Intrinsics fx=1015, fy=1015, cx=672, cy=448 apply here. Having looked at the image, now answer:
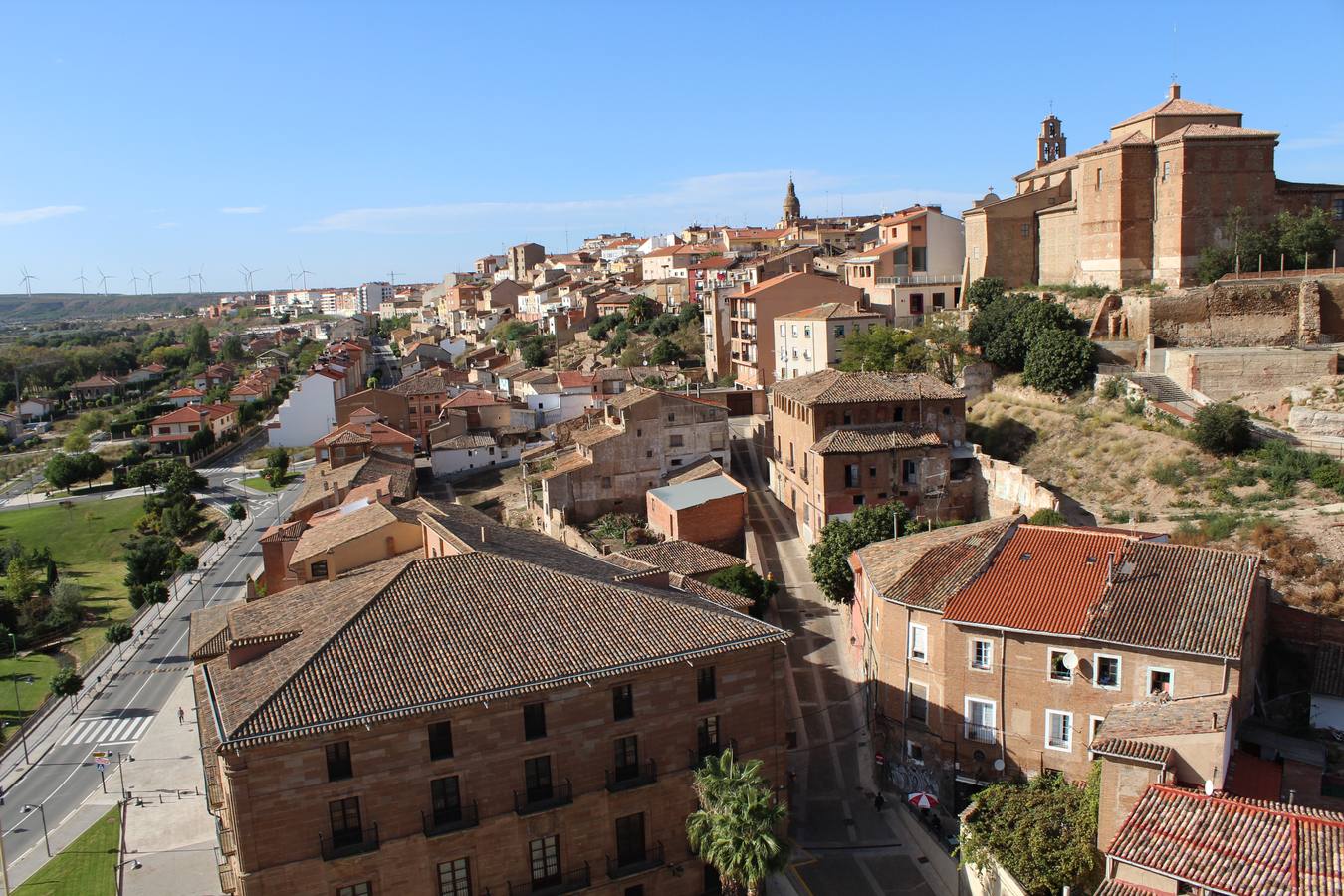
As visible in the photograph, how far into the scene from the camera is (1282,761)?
76.8 feet

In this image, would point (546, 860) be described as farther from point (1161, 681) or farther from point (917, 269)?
point (917, 269)

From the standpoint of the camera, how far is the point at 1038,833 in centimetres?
2188

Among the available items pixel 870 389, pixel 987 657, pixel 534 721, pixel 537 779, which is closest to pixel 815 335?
pixel 870 389

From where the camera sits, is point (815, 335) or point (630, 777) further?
point (815, 335)

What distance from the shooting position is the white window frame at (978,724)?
2595 cm

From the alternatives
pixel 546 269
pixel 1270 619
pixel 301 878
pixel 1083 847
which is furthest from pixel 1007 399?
pixel 546 269

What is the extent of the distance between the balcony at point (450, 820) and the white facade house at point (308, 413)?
245ft

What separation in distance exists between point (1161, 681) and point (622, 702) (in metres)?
12.6

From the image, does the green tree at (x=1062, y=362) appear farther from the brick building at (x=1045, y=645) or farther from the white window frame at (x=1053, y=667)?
the white window frame at (x=1053, y=667)

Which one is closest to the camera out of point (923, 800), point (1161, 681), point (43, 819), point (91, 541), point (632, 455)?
point (1161, 681)

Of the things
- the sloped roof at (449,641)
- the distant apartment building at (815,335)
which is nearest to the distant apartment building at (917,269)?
the distant apartment building at (815,335)

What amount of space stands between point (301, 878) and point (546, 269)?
131 meters

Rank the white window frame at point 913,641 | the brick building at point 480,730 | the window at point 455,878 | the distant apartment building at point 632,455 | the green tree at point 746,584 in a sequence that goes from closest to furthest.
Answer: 1. the brick building at point 480,730
2. the window at point 455,878
3. the white window frame at point 913,641
4. the green tree at point 746,584
5. the distant apartment building at point 632,455

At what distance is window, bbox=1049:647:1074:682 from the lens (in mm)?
24844
